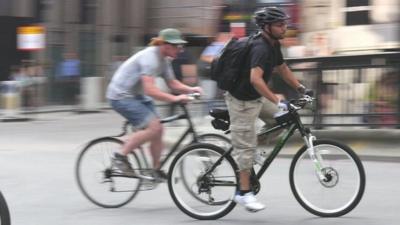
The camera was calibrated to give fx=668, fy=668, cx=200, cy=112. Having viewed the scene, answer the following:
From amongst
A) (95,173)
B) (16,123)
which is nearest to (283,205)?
(95,173)

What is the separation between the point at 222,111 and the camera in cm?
587

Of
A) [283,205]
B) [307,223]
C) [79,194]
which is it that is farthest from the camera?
[79,194]

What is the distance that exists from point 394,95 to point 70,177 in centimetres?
455

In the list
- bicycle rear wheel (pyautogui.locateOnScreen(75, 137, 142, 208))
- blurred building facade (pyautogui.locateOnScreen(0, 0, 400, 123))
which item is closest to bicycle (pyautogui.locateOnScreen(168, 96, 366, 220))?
bicycle rear wheel (pyautogui.locateOnScreen(75, 137, 142, 208))

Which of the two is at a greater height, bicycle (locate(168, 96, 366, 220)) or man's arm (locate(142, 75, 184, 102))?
man's arm (locate(142, 75, 184, 102))

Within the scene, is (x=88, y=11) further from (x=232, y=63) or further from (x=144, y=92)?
(x=232, y=63)

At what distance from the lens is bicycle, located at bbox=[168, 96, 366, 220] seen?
5613 millimetres

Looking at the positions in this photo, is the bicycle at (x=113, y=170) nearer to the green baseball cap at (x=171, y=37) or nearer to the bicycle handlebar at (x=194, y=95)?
the bicycle handlebar at (x=194, y=95)

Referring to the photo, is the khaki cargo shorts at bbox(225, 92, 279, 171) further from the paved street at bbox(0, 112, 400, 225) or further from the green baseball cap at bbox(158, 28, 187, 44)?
the green baseball cap at bbox(158, 28, 187, 44)

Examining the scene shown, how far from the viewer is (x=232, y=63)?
5605 millimetres

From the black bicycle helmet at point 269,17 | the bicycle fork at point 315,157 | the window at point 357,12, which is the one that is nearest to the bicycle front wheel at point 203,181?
the bicycle fork at point 315,157

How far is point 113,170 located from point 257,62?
1.92 metres

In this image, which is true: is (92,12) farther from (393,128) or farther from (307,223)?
(307,223)

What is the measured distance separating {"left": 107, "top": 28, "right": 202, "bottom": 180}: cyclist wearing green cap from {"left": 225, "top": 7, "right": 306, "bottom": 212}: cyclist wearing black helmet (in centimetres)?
60
